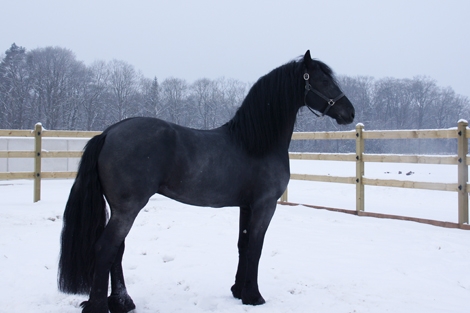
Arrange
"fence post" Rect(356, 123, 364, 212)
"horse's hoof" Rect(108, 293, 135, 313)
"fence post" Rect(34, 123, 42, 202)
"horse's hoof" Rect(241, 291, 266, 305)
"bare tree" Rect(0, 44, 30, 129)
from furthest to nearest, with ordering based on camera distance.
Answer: "bare tree" Rect(0, 44, 30, 129)
"fence post" Rect(34, 123, 42, 202)
"fence post" Rect(356, 123, 364, 212)
"horse's hoof" Rect(241, 291, 266, 305)
"horse's hoof" Rect(108, 293, 135, 313)

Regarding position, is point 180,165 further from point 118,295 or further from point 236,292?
point 236,292

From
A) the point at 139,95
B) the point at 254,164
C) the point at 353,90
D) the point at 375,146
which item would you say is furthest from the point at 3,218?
the point at 353,90

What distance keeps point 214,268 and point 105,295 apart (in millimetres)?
1581

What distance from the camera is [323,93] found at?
3475 mm

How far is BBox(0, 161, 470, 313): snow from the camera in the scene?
3203 millimetres

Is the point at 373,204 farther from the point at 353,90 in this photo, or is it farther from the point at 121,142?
the point at 353,90

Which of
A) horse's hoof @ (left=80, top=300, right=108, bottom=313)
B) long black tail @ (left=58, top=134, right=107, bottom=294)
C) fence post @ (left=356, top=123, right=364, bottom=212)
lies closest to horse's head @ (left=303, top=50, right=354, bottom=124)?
long black tail @ (left=58, top=134, right=107, bottom=294)

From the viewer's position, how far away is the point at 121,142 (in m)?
2.81

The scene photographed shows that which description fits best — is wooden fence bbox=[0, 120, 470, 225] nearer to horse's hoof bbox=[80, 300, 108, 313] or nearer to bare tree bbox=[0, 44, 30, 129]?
horse's hoof bbox=[80, 300, 108, 313]

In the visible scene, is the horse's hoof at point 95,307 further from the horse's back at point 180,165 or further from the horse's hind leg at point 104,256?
the horse's back at point 180,165

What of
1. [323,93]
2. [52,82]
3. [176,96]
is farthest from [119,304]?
[176,96]

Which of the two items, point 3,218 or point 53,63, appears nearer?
point 3,218

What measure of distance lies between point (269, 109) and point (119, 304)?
1.99 m

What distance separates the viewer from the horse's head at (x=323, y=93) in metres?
3.47
